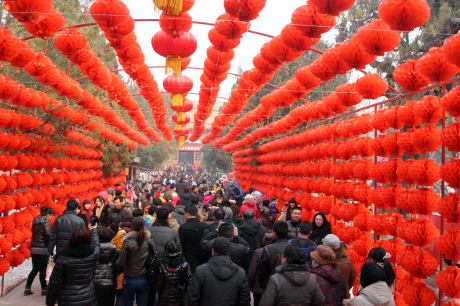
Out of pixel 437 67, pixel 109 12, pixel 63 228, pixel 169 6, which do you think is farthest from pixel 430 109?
pixel 63 228

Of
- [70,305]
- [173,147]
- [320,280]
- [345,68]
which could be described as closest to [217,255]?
[320,280]

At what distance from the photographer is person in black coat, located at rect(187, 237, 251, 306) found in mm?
3594

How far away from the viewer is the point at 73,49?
6062mm

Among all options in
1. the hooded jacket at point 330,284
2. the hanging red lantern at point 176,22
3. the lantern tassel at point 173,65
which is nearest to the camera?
the hooded jacket at point 330,284

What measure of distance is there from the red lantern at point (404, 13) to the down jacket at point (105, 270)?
404cm

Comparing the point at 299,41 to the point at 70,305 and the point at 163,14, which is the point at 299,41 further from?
the point at 70,305

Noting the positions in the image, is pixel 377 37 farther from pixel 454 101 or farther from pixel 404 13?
pixel 454 101

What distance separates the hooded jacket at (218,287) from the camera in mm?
3592

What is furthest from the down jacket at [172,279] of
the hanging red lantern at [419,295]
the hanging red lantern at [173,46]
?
the hanging red lantern at [173,46]

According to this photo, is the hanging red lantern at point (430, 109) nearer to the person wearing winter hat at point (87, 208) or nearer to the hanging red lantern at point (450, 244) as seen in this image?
the hanging red lantern at point (450, 244)

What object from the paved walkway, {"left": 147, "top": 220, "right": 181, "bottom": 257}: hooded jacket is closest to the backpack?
{"left": 147, "top": 220, "right": 181, "bottom": 257}: hooded jacket

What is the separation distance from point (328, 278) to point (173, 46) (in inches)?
166

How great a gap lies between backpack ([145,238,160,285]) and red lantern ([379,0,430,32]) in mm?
3640

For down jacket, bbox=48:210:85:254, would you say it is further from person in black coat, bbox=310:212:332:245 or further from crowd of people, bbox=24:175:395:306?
person in black coat, bbox=310:212:332:245
